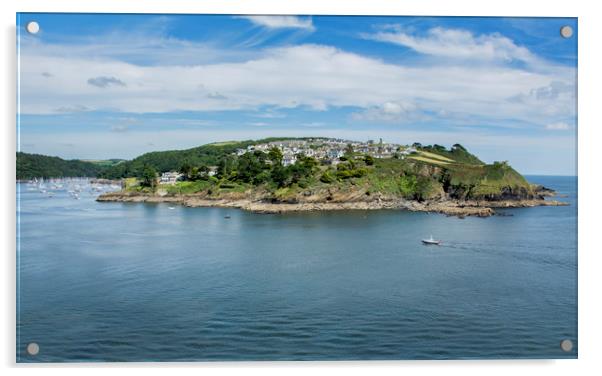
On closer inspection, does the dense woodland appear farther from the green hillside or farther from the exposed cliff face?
the exposed cliff face

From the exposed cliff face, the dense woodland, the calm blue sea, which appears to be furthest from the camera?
the exposed cliff face

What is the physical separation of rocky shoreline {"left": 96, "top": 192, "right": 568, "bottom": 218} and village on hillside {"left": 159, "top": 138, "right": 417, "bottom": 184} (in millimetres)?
2027

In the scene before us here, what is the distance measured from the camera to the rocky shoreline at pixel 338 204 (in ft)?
59.3

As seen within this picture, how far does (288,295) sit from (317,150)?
1912 cm

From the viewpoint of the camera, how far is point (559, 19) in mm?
4914

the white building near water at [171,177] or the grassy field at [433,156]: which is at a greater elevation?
the grassy field at [433,156]

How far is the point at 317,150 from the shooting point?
2573cm

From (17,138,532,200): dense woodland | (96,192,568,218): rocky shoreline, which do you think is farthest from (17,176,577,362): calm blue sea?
(17,138,532,200): dense woodland

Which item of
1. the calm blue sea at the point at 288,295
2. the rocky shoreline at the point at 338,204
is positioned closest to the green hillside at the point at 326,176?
the rocky shoreline at the point at 338,204

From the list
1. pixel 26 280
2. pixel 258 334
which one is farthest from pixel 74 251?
pixel 258 334

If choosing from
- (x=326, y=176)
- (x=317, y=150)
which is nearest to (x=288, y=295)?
(x=326, y=176)

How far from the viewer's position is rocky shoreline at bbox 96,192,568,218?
18.1m

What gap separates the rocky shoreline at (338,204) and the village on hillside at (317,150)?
203 cm

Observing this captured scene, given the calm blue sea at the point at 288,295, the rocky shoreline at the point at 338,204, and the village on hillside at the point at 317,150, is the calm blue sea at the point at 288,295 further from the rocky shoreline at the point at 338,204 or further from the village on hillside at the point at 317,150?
the village on hillside at the point at 317,150
